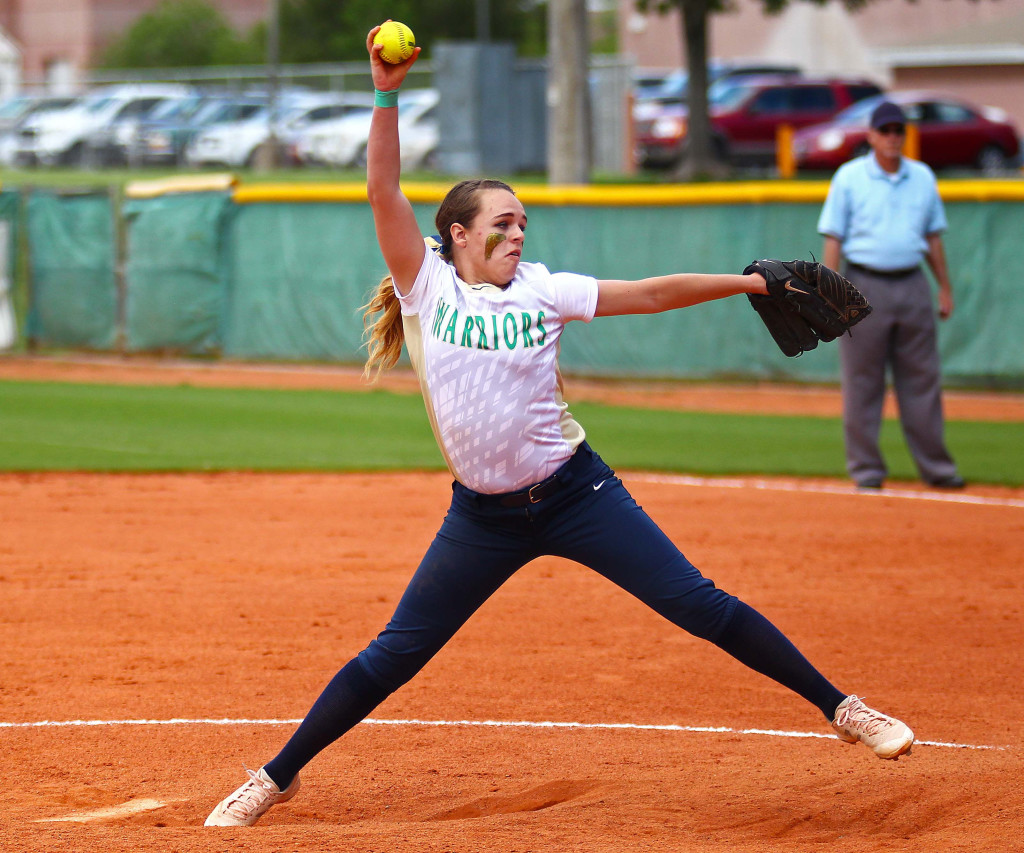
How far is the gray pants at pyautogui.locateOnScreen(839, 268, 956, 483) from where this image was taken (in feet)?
30.5

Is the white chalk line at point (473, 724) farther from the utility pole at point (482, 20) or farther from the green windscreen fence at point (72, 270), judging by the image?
the utility pole at point (482, 20)

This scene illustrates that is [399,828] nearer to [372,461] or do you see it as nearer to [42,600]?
[42,600]

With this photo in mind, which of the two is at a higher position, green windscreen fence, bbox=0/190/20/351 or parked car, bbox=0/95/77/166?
parked car, bbox=0/95/77/166

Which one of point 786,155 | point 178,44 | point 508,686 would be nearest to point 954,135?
point 786,155

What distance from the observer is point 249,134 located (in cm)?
3338

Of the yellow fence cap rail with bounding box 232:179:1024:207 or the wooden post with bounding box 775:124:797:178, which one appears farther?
the wooden post with bounding box 775:124:797:178

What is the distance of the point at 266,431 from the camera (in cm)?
1235

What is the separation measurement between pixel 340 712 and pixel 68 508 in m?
5.82

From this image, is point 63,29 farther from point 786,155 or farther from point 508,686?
point 508,686

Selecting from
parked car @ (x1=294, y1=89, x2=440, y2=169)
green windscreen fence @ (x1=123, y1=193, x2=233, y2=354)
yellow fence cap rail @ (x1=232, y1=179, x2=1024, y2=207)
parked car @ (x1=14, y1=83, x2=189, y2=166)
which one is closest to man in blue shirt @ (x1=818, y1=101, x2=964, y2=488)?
yellow fence cap rail @ (x1=232, y1=179, x2=1024, y2=207)

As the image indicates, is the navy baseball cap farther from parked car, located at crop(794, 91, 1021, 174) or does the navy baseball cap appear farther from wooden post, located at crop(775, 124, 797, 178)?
parked car, located at crop(794, 91, 1021, 174)

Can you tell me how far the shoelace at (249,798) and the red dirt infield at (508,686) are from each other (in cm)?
12

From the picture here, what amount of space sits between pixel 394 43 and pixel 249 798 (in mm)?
2236

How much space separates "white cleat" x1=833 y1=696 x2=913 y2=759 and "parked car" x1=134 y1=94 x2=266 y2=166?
31384 mm
